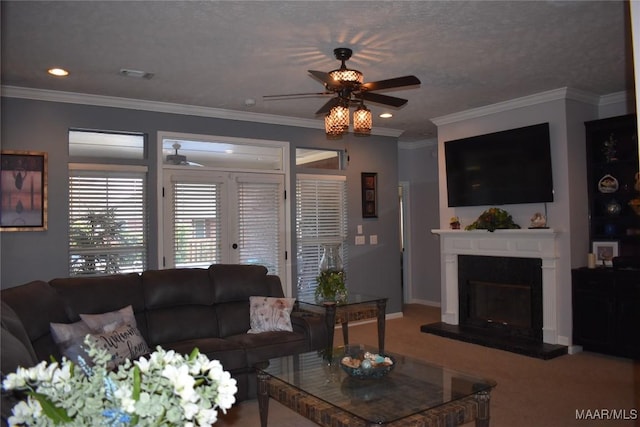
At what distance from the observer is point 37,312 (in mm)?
3230

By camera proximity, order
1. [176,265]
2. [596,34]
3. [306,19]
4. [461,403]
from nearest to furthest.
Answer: [461,403] → [306,19] → [596,34] → [176,265]

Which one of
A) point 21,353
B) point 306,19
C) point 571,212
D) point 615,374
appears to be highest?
point 306,19

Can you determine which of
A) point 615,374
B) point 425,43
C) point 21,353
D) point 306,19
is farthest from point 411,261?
point 21,353

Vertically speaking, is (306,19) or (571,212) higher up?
(306,19)

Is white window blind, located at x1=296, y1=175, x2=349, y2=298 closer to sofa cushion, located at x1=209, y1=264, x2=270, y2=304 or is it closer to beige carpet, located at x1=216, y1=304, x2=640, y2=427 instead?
beige carpet, located at x1=216, y1=304, x2=640, y2=427

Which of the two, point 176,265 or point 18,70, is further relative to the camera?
point 176,265

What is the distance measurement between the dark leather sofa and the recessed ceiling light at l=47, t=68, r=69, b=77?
1.79 m

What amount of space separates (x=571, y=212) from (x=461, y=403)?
3.35m

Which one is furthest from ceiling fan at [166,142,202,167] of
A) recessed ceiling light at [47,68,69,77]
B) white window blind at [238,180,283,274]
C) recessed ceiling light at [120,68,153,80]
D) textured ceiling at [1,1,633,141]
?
recessed ceiling light at [47,68,69,77]

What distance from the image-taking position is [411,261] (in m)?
8.45

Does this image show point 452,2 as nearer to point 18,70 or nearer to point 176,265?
point 18,70

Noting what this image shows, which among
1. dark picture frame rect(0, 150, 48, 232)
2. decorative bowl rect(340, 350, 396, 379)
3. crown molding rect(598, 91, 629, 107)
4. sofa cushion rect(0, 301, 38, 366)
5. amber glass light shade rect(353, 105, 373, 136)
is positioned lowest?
decorative bowl rect(340, 350, 396, 379)

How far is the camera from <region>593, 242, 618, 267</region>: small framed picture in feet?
17.2

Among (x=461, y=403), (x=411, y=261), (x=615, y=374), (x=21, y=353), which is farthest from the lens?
(x=411, y=261)
